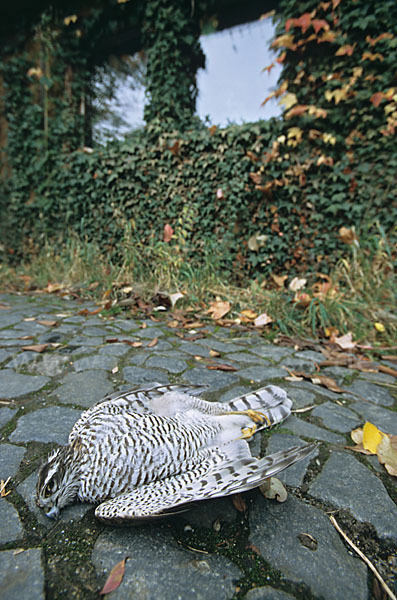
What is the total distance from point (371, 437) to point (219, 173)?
173 inches

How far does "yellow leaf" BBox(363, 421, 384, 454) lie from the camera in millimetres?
1524

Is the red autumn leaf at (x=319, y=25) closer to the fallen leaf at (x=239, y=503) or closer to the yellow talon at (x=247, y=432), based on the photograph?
the yellow talon at (x=247, y=432)

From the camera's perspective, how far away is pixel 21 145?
6.79 metres

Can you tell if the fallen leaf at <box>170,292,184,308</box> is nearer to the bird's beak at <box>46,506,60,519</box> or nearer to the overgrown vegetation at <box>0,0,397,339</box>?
the overgrown vegetation at <box>0,0,397,339</box>

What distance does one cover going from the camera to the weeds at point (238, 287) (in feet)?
11.1

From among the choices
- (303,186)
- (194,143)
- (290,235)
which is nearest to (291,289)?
(290,235)

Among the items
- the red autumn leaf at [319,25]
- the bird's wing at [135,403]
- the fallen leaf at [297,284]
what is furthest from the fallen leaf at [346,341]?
the red autumn leaf at [319,25]

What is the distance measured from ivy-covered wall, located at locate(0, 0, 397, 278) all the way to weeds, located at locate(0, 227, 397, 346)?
0.38 m

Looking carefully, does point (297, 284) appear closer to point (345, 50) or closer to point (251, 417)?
point (345, 50)

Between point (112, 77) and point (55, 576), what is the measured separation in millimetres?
8709

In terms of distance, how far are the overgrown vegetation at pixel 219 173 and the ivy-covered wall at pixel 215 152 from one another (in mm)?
22

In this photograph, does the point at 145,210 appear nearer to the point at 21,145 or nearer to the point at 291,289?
the point at 291,289

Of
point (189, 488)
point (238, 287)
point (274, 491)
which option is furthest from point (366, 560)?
point (238, 287)

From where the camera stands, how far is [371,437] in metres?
1.57
